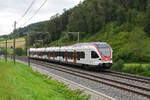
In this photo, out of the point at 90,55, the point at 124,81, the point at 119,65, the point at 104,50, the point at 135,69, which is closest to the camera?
the point at 124,81

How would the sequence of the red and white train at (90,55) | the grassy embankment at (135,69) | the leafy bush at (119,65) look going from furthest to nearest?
the leafy bush at (119,65) < the red and white train at (90,55) < the grassy embankment at (135,69)

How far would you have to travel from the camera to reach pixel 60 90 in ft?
38.5

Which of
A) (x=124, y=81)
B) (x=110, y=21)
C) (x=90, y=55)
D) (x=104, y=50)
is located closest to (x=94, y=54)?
(x=90, y=55)

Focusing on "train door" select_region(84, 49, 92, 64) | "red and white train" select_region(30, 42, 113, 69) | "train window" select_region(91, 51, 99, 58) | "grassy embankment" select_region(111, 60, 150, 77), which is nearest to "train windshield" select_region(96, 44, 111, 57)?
"red and white train" select_region(30, 42, 113, 69)

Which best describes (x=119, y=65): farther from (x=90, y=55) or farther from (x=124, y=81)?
(x=124, y=81)

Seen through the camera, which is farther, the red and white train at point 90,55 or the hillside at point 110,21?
the hillside at point 110,21

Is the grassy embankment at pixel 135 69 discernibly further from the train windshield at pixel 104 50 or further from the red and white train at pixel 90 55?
the train windshield at pixel 104 50

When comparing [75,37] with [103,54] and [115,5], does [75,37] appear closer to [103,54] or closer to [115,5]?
[115,5]

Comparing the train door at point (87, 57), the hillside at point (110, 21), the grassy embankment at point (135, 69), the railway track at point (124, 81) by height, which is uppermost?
the hillside at point (110, 21)

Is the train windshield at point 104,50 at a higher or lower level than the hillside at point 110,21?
lower

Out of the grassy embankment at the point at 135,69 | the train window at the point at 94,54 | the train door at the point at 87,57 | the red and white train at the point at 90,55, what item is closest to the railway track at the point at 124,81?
the grassy embankment at the point at 135,69

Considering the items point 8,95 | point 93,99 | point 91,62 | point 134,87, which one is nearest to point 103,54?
point 91,62

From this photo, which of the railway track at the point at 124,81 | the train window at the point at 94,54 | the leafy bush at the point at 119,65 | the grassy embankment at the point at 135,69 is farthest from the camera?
the leafy bush at the point at 119,65

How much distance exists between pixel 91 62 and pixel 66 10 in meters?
112
